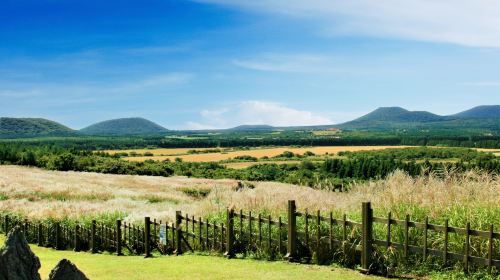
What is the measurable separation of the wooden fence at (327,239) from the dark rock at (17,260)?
679 cm

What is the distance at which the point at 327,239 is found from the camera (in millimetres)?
12516

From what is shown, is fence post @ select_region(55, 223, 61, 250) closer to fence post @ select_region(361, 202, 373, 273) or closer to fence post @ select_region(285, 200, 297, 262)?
fence post @ select_region(285, 200, 297, 262)

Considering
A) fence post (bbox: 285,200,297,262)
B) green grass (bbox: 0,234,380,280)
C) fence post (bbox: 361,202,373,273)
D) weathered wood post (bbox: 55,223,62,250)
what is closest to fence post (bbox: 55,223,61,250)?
weathered wood post (bbox: 55,223,62,250)

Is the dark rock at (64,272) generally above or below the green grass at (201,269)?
above

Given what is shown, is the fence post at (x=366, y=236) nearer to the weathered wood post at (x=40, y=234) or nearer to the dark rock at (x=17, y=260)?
the dark rock at (x=17, y=260)

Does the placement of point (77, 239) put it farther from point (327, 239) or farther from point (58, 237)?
point (327, 239)

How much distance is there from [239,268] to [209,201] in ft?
21.8

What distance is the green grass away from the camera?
38.7 feet

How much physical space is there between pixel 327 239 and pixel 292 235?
108 centimetres

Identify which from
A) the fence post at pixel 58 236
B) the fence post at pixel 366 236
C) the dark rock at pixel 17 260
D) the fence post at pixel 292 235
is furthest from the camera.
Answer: the fence post at pixel 58 236

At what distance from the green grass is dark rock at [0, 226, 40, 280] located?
4.65 m

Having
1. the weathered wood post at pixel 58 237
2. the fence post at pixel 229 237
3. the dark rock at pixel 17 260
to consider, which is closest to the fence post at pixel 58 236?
the weathered wood post at pixel 58 237

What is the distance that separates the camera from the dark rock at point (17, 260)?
8.04 m

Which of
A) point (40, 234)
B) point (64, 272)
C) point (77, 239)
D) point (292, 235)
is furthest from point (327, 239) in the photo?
point (40, 234)
